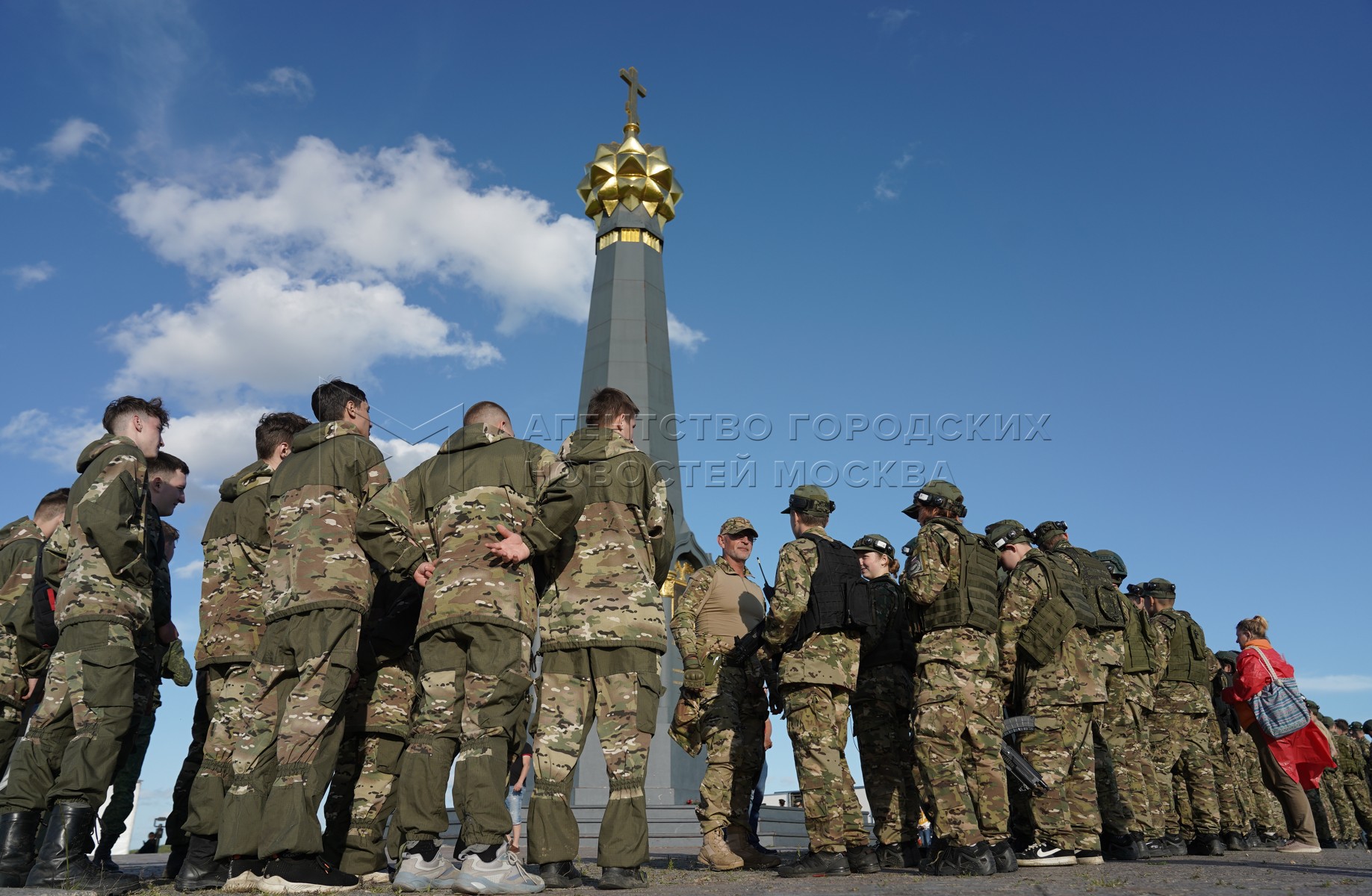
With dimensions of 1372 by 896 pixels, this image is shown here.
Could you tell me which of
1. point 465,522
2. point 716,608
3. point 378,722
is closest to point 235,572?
point 378,722

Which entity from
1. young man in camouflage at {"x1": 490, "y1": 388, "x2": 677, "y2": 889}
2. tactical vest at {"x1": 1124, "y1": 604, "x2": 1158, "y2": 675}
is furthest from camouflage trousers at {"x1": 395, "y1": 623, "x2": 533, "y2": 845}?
tactical vest at {"x1": 1124, "y1": 604, "x2": 1158, "y2": 675}

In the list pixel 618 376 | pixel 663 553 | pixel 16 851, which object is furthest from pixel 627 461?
pixel 618 376

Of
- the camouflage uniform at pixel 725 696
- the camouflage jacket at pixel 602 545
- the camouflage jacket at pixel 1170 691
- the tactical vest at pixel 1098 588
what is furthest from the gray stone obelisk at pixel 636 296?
the camouflage jacket at pixel 602 545

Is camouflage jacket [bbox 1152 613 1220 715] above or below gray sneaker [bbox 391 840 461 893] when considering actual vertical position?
above

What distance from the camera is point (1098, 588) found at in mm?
6410

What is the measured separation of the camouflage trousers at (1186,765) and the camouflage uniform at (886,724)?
2.65 meters

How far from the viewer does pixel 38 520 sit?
19.9 ft

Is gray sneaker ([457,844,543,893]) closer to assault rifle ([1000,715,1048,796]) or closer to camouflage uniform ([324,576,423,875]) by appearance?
camouflage uniform ([324,576,423,875])

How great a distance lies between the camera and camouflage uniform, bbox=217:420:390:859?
3.80 metres

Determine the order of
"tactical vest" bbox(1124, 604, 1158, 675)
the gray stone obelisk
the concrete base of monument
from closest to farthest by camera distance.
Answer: "tactical vest" bbox(1124, 604, 1158, 675)
the concrete base of monument
the gray stone obelisk

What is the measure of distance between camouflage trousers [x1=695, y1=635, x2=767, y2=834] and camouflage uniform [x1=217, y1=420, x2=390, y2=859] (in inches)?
99.4

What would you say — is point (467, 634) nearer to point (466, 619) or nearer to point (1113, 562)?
point (466, 619)

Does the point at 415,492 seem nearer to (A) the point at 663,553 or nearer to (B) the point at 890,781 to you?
(A) the point at 663,553

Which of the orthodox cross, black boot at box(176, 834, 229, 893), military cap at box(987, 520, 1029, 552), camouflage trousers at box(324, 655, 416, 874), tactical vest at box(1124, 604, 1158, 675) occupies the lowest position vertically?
black boot at box(176, 834, 229, 893)
